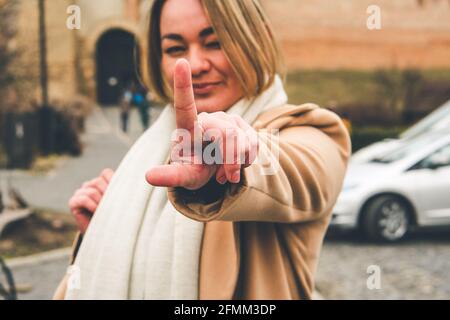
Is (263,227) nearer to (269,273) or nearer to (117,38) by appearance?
(269,273)

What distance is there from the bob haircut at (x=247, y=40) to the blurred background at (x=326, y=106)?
11 cm

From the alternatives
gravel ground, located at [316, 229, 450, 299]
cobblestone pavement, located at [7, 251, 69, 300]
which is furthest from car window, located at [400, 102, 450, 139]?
cobblestone pavement, located at [7, 251, 69, 300]

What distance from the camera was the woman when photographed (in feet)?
4.29

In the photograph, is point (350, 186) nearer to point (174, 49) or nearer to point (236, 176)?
point (174, 49)

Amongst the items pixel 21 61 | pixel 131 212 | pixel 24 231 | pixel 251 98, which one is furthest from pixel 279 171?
pixel 21 61

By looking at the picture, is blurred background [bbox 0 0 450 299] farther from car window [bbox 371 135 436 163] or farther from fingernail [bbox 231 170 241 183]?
fingernail [bbox 231 170 241 183]

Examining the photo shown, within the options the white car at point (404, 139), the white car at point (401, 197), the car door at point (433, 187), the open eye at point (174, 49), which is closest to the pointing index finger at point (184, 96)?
the open eye at point (174, 49)

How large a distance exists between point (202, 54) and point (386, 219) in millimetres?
6051

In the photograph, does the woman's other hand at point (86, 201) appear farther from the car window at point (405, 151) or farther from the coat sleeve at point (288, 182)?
the car window at point (405, 151)

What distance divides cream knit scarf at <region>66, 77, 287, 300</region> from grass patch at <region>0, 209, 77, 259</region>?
16.6 feet

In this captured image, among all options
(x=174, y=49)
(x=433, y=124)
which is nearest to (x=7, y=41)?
(x=433, y=124)

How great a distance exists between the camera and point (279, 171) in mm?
1170

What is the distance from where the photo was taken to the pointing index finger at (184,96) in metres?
0.89

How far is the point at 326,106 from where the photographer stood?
12945 millimetres
